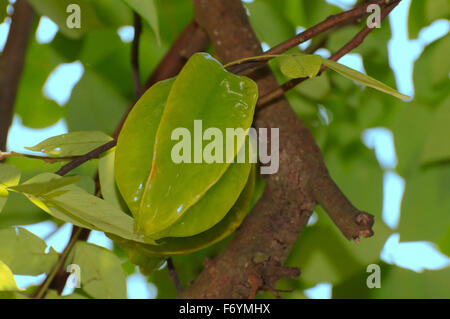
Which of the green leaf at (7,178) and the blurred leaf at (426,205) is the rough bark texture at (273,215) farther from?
the green leaf at (7,178)

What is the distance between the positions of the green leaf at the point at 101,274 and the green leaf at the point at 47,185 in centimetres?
16

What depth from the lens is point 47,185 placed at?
0.46 metres

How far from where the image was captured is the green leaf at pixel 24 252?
1.99ft

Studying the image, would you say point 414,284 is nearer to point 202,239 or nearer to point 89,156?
point 202,239

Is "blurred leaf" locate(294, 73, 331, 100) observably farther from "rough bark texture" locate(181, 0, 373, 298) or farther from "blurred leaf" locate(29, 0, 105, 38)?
"blurred leaf" locate(29, 0, 105, 38)

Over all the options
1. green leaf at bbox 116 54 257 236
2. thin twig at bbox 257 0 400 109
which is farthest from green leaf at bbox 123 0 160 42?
thin twig at bbox 257 0 400 109

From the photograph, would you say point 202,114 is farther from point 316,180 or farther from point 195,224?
point 316,180

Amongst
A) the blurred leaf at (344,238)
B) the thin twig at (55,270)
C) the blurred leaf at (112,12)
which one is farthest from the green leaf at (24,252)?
the blurred leaf at (112,12)

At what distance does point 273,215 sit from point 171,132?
29 cm

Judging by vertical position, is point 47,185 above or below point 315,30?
below

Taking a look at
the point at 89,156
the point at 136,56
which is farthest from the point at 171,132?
the point at 136,56

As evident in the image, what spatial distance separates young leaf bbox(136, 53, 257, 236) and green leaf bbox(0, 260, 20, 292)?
15 centimetres
